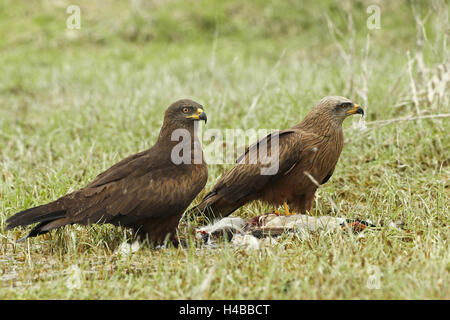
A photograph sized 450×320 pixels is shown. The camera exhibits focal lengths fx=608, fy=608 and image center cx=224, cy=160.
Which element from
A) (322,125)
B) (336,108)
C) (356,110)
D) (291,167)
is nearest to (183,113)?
(291,167)

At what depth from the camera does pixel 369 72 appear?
5.89m

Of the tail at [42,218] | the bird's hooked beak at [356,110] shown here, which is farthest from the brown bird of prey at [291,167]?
the tail at [42,218]

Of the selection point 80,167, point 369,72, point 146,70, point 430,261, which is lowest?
point 430,261

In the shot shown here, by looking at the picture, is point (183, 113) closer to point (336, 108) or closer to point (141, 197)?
point (141, 197)

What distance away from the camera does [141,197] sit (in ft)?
12.4

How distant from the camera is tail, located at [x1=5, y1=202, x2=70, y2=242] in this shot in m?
3.66

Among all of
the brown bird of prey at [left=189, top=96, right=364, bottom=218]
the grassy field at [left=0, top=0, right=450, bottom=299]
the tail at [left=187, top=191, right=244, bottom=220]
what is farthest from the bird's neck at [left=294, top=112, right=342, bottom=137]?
the tail at [left=187, top=191, right=244, bottom=220]

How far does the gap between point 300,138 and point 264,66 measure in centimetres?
523

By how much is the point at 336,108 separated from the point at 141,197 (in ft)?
5.11

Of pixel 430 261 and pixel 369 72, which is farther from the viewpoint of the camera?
pixel 369 72

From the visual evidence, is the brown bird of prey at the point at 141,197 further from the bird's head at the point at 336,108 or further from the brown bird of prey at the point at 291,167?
the bird's head at the point at 336,108
